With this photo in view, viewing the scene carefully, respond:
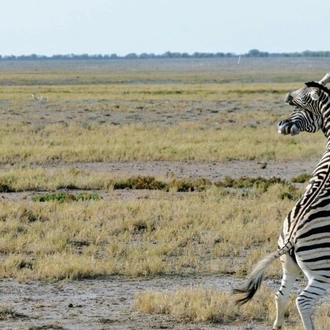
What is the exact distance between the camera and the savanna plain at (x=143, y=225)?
26.9ft

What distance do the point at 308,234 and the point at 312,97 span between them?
1305 millimetres

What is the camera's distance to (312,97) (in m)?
7.48

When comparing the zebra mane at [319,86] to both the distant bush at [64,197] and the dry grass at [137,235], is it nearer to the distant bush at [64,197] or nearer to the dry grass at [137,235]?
the dry grass at [137,235]

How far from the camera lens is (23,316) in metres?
8.06

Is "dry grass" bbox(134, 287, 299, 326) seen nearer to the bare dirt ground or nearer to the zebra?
the bare dirt ground

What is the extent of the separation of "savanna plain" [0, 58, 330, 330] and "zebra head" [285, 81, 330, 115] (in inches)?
73.6

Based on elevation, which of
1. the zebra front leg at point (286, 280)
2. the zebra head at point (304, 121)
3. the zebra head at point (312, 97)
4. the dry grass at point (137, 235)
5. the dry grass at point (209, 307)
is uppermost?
the zebra head at point (312, 97)

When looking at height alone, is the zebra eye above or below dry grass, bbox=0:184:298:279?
above

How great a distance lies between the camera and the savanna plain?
8.21 metres

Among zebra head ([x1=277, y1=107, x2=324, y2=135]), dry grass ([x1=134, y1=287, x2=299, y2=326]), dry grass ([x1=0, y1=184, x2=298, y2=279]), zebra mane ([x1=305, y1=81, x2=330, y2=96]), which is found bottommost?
dry grass ([x1=0, y1=184, x2=298, y2=279])

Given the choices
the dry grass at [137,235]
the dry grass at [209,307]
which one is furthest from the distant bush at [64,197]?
the dry grass at [209,307]

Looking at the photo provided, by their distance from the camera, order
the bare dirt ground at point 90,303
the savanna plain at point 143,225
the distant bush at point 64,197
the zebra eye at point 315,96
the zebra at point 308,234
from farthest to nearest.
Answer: the distant bush at point 64,197 → the savanna plain at point 143,225 → the bare dirt ground at point 90,303 → the zebra eye at point 315,96 → the zebra at point 308,234

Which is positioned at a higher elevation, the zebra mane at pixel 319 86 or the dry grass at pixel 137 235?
the zebra mane at pixel 319 86

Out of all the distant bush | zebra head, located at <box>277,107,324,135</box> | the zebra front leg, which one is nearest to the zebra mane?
zebra head, located at <box>277,107,324,135</box>
